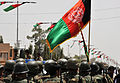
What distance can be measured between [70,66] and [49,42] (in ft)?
3.70

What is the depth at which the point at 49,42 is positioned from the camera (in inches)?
319

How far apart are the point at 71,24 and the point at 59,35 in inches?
22.8

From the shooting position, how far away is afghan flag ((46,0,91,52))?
26.1 ft

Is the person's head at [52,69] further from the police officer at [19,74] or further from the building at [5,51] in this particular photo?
the building at [5,51]

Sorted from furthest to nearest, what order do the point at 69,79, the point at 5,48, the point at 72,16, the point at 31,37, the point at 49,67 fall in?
the point at 31,37, the point at 5,48, the point at 72,16, the point at 69,79, the point at 49,67

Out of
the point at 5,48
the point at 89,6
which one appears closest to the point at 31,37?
the point at 5,48

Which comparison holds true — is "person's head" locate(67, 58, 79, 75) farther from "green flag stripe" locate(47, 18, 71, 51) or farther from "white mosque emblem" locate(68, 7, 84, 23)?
"white mosque emblem" locate(68, 7, 84, 23)

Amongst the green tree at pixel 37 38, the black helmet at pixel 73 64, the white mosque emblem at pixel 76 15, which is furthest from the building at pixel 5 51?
the black helmet at pixel 73 64

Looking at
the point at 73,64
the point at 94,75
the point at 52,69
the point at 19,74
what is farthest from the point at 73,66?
the point at 19,74

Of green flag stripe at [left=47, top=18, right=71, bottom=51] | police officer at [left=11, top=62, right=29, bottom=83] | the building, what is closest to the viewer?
police officer at [left=11, top=62, right=29, bottom=83]

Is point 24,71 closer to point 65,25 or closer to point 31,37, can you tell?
point 65,25

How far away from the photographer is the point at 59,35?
8.04 metres

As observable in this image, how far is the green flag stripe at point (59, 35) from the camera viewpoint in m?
7.91

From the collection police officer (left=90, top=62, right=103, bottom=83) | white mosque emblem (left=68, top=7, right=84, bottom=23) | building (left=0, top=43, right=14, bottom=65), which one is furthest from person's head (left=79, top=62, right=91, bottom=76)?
building (left=0, top=43, right=14, bottom=65)
